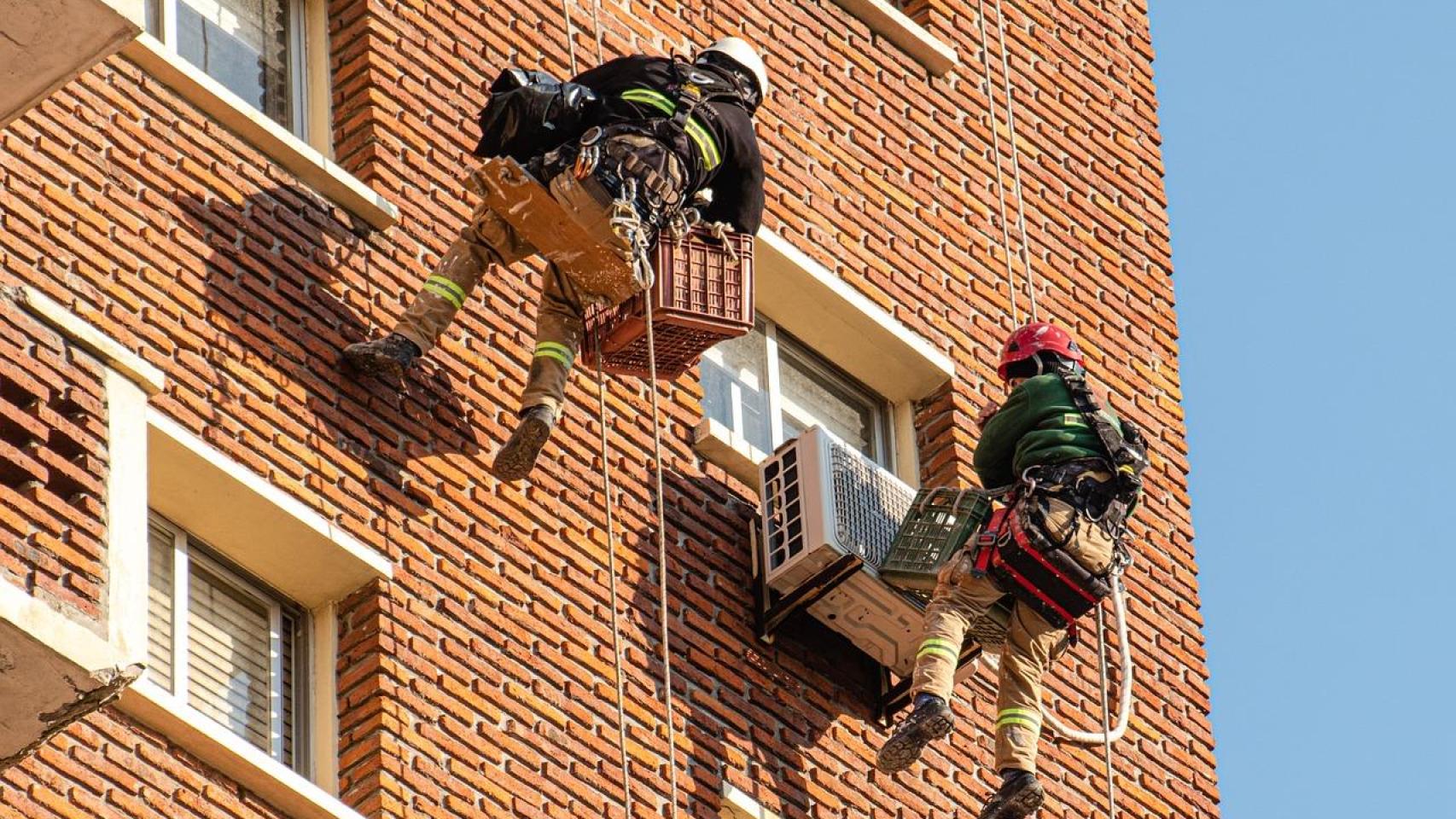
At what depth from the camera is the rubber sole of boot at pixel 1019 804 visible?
1827 cm

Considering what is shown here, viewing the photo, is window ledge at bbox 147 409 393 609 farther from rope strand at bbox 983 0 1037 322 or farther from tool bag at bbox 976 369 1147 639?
rope strand at bbox 983 0 1037 322

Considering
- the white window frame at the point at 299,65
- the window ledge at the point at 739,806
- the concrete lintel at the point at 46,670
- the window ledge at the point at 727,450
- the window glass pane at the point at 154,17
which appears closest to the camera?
the concrete lintel at the point at 46,670

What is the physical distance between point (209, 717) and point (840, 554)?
3.19 metres

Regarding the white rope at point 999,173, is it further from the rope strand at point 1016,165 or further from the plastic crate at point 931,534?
the plastic crate at point 931,534

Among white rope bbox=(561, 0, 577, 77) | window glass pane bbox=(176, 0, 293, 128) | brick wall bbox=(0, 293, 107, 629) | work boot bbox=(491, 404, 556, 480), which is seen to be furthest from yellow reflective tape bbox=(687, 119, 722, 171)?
brick wall bbox=(0, 293, 107, 629)

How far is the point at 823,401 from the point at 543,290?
253cm

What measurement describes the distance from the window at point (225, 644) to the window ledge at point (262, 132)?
5.90 feet

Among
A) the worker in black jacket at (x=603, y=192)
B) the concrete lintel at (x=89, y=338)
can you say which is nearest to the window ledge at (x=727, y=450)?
the worker in black jacket at (x=603, y=192)

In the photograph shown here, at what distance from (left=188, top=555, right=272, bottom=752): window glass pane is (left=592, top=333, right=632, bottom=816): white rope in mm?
1405

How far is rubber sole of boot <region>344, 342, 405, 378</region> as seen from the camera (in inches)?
699

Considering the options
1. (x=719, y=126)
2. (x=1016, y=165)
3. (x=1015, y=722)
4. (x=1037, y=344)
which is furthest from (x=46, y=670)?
(x=1016, y=165)

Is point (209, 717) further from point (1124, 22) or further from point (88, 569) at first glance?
point (1124, 22)

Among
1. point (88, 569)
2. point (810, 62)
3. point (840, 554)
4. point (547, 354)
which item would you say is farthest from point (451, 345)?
point (88, 569)

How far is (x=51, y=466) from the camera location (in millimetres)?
13844
